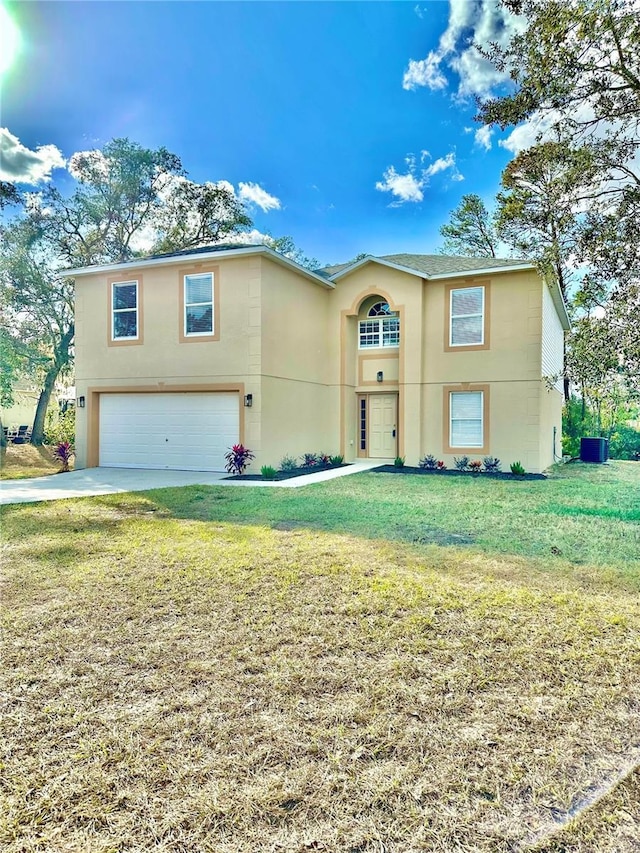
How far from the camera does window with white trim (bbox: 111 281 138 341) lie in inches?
550

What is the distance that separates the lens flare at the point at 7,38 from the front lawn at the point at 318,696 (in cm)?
893

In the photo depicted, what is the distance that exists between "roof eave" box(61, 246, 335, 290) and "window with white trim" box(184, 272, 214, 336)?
1.58 feet

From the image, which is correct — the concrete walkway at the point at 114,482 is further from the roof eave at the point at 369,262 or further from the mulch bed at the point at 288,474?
the roof eave at the point at 369,262

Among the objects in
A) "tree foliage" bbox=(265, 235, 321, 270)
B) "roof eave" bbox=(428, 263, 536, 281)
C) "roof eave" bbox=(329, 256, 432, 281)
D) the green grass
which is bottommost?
the green grass

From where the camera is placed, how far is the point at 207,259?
508 inches

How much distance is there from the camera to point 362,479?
11.7 m

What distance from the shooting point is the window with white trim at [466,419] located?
47.1 ft

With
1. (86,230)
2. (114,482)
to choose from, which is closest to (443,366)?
(114,482)

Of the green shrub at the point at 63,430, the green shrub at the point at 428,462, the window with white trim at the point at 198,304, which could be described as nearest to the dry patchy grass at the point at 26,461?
the green shrub at the point at 63,430

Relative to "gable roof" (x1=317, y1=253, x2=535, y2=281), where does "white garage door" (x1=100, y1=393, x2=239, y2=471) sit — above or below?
below

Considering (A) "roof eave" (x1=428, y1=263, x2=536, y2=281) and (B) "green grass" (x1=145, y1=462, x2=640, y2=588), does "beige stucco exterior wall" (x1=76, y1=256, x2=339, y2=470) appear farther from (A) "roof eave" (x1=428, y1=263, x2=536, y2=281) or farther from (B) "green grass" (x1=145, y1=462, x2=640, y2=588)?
(A) "roof eave" (x1=428, y1=263, x2=536, y2=281)

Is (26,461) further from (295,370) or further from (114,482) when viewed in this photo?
(295,370)

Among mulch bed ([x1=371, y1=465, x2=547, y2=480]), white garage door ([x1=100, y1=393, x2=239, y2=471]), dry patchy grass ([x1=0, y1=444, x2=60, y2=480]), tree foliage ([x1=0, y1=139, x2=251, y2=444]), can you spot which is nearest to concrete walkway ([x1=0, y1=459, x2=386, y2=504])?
white garage door ([x1=100, y1=393, x2=239, y2=471])

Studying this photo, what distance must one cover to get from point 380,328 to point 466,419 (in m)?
3.99
